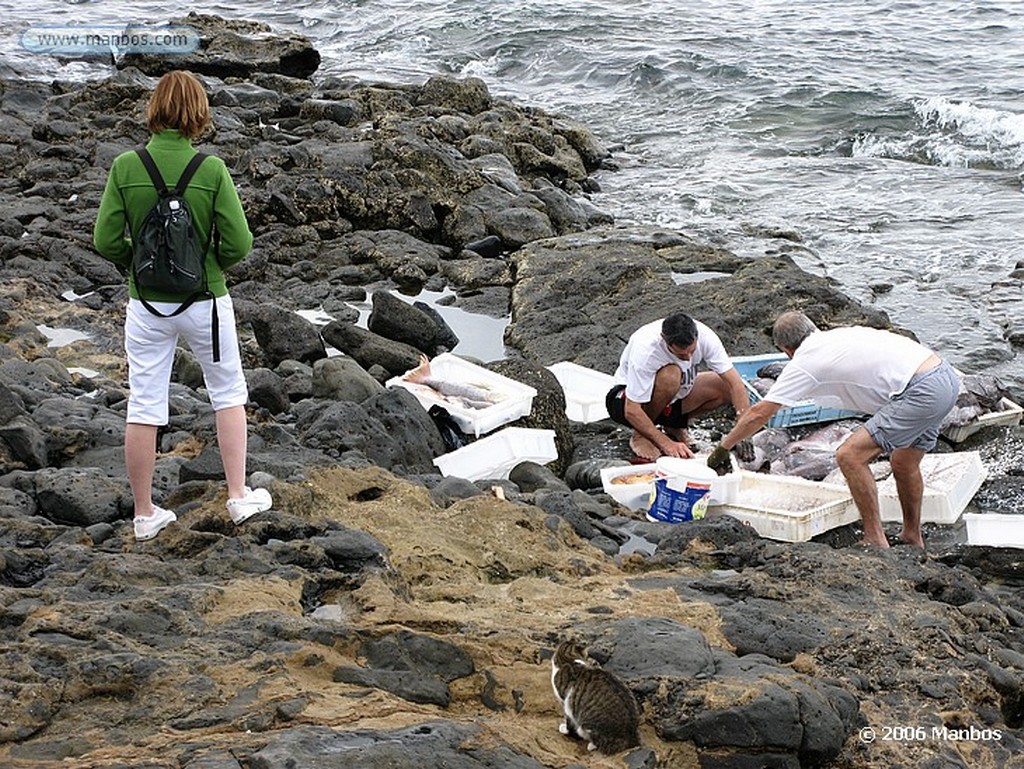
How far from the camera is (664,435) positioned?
8.93 metres

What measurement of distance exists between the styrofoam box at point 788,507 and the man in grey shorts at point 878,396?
0.78 ft

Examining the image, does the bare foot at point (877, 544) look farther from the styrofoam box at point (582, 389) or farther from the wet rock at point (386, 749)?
the wet rock at point (386, 749)

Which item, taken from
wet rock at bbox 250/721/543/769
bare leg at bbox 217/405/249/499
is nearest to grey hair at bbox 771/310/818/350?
bare leg at bbox 217/405/249/499

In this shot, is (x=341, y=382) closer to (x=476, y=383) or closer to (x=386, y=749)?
(x=476, y=383)

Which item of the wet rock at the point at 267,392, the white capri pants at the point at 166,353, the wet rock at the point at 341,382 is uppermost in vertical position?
the white capri pants at the point at 166,353

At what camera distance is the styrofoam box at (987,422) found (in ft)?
29.7

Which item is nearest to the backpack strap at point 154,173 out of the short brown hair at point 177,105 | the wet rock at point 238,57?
the short brown hair at point 177,105

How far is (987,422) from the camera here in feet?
29.9

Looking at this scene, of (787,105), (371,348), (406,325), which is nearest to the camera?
(371,348)

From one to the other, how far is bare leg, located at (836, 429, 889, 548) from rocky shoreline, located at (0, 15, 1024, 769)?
0.33 meters

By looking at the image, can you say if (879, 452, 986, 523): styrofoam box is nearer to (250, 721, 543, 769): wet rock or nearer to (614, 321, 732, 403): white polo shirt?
(614, 321, 732, 403): white polo shirt

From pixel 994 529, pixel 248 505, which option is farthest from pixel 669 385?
pixel 248 505

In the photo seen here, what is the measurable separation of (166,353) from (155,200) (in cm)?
71

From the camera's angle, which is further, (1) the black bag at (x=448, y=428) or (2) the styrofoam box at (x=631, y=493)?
(1) the black bag at (x=448, y=428)
